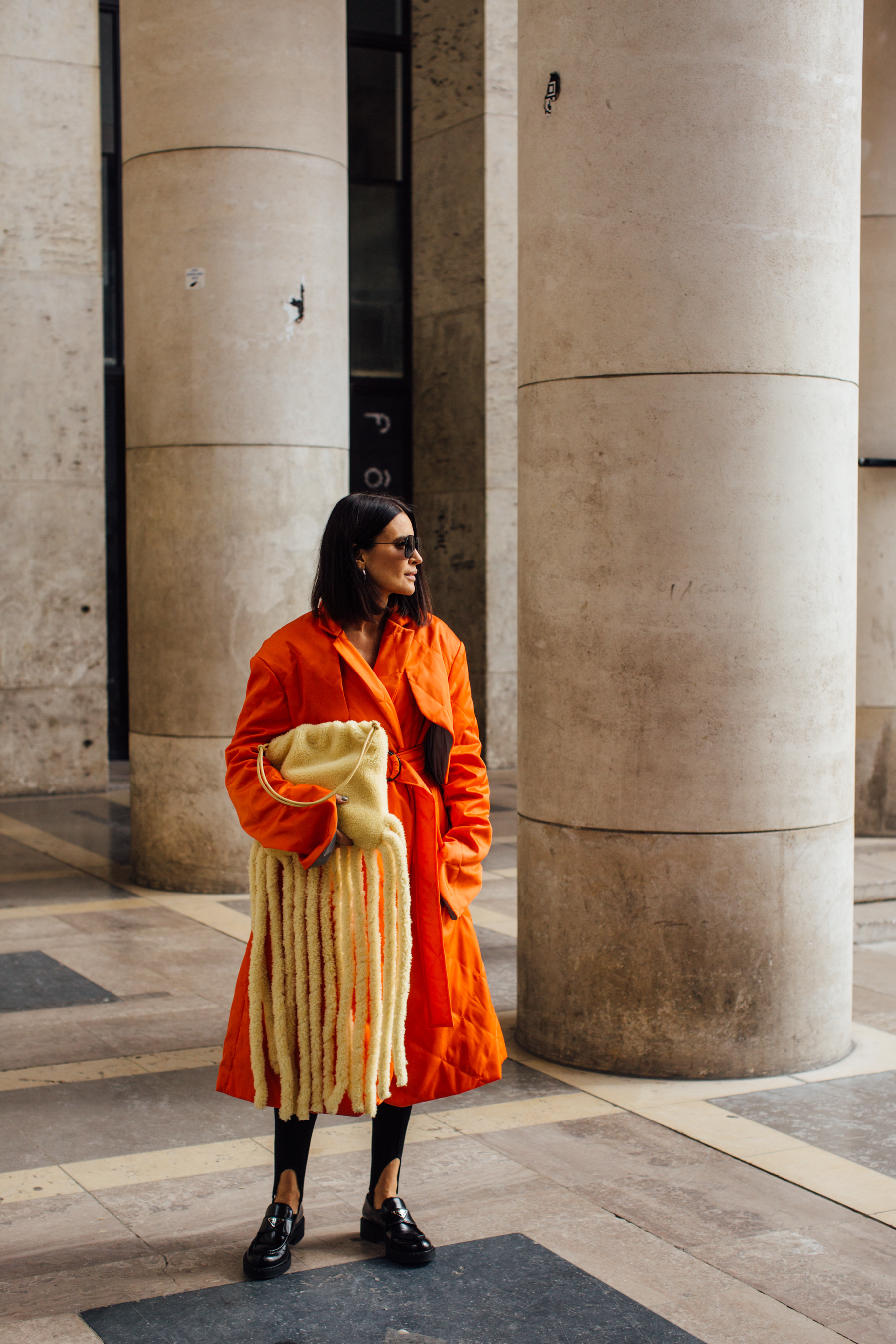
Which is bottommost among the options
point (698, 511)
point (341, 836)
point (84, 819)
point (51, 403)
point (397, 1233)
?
point (84, 819)

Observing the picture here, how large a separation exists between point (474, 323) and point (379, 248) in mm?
1855

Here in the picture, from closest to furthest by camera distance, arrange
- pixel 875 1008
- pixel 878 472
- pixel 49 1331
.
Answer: pixel 49 1331 < pixel 875 1008 < pixel 878 472

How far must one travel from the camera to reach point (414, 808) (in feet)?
13.3

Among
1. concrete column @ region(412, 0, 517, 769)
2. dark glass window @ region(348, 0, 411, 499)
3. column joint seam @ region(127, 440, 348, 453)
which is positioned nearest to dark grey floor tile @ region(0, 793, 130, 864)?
column joint seam @ region(127, 440, 348, 453)

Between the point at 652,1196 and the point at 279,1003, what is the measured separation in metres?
1.43

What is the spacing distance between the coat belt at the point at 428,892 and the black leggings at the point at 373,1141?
1.05 feet

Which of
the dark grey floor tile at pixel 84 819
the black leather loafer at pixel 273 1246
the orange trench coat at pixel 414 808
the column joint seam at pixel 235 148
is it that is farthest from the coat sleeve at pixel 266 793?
the dark grey floor tile at pixel 84 819

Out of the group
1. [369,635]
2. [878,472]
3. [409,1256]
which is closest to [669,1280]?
[409,1256]

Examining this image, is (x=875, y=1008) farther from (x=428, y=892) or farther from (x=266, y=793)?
(x=266, y=793)

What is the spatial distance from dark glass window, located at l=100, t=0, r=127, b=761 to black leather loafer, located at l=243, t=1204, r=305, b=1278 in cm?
1134

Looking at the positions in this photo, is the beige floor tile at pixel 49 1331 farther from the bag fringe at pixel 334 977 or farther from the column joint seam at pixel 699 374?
the column joint seam at pixel 699 374

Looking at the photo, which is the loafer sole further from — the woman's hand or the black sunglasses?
the black sunglasses

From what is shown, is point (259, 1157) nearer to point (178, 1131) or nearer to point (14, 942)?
point (178, 1131)

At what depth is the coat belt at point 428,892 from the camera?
4020 mm
